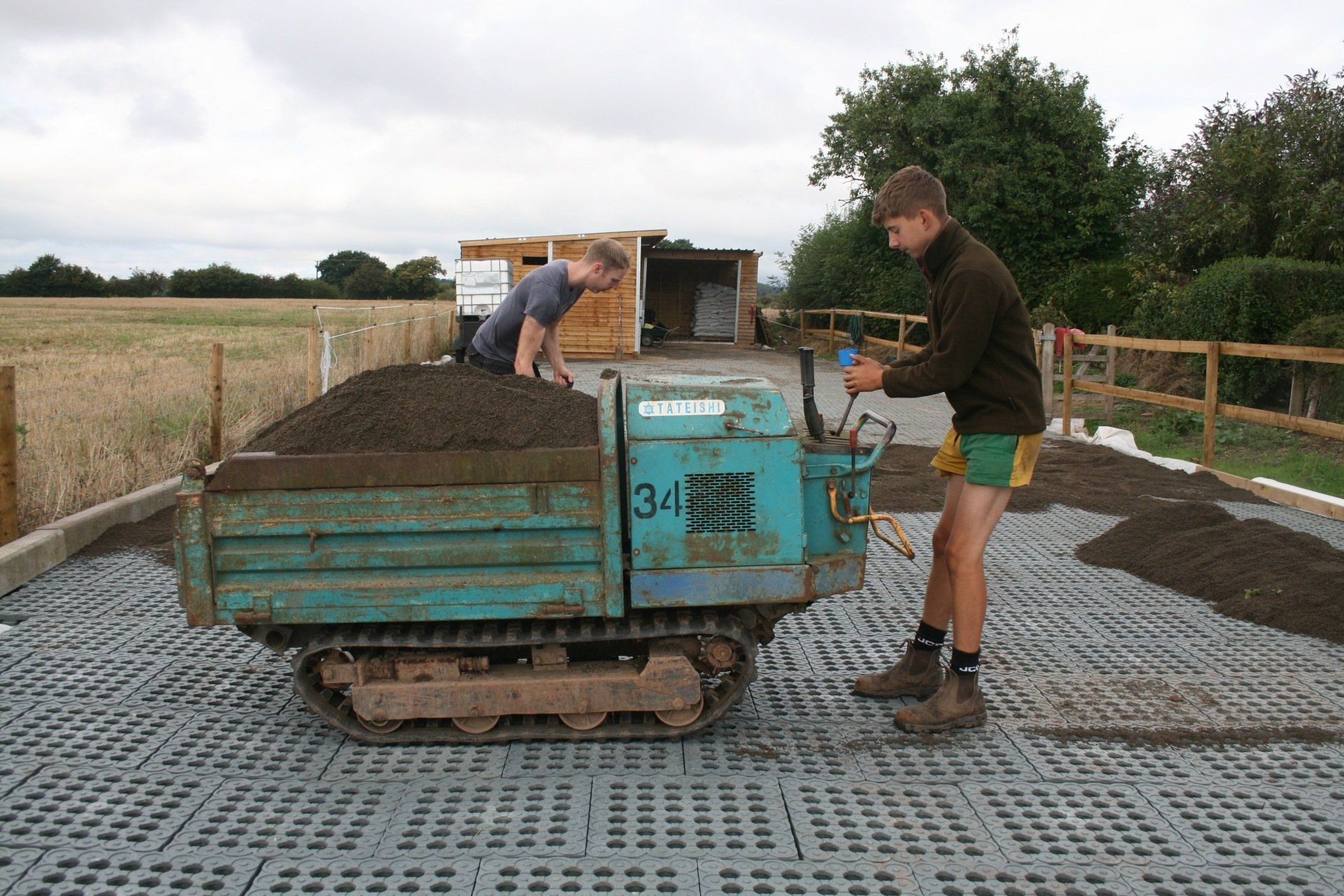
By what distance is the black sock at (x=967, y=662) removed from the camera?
12.8 ft

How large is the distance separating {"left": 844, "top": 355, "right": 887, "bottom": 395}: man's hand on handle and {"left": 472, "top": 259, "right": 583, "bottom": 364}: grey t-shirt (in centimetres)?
178

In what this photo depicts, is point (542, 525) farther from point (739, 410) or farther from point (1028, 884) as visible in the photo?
point (1028, 884)

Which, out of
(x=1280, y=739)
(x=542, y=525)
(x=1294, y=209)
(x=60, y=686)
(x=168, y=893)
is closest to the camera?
(x=168, y=893)

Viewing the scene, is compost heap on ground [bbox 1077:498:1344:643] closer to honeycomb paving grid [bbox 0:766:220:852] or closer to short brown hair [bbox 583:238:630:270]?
short brown hair [bbox 583:238:630:270]

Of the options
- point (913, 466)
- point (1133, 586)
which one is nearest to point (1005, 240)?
point (913, 466)

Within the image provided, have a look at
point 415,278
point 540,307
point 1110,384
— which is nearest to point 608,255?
point 540,307

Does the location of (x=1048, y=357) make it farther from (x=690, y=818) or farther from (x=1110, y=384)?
(x=690, y=818)

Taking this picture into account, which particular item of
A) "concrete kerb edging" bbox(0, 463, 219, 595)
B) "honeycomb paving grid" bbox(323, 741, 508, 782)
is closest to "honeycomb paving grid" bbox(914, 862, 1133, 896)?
"honeycomb paving grid" bbox(323, 741, 508, 782)

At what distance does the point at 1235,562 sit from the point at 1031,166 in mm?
22984

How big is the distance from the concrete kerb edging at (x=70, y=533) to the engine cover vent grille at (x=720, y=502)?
3.10 metres

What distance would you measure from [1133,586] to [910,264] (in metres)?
25.7

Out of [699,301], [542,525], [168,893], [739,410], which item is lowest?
[168,893]

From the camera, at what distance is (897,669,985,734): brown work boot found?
388 cm

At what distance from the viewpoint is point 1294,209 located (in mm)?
16812
